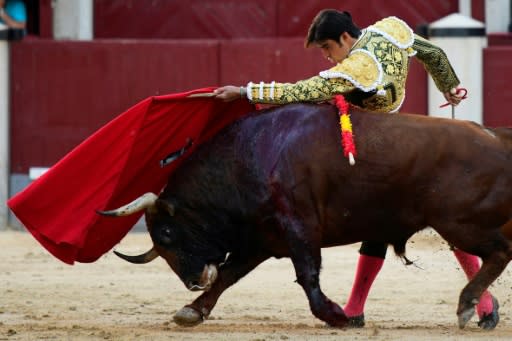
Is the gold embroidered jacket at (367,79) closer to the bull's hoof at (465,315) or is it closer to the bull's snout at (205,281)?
the bull's snout at (205,281)

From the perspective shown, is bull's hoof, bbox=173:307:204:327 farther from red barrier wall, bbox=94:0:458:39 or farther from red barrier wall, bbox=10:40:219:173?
red barrier wall, bbox=94:0:458:39

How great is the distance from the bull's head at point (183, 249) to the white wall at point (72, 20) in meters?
5.53

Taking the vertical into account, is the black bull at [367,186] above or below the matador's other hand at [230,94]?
below

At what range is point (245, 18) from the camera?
12.3m

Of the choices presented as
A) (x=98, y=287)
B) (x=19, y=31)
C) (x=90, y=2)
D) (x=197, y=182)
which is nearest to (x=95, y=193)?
(x=197, y=182)

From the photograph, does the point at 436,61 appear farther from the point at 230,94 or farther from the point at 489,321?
the point at 489,321

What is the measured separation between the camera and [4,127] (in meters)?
11.0

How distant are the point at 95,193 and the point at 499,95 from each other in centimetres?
494

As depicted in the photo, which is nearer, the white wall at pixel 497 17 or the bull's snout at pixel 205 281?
the bull's snout at pixel 205 281

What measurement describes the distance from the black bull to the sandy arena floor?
1.17 ft

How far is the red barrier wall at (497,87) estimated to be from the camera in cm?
1077

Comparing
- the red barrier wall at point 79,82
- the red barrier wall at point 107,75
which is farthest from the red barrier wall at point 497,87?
the red barrier wall at point 79,82

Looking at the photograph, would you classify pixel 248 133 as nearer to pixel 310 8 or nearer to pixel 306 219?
pixel 306 219

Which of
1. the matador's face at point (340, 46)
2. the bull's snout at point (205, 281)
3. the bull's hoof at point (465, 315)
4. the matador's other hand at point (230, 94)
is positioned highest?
the matador's face at point (340, 46)
